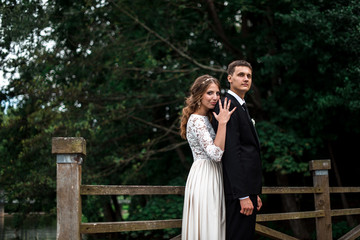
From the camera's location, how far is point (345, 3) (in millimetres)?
8227

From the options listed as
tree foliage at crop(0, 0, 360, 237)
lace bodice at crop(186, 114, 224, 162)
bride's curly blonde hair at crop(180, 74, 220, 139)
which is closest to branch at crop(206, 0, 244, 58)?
tree foliage at crop(0, 0, 360, 237)

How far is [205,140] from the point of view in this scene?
3.33 m

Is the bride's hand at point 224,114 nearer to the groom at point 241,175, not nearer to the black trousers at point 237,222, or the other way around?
the groom at point 241,175

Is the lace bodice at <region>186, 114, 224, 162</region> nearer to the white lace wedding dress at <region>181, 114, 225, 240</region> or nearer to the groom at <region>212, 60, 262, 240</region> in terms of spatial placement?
the white lace wedding dress at <region>181, 114, 225, 240</region>

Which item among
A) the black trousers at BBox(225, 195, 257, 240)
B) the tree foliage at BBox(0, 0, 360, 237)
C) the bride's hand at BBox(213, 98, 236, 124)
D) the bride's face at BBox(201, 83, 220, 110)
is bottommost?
the black trousers at BBox(225, 195, 257, 240)

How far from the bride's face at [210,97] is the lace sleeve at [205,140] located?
5.5 inches

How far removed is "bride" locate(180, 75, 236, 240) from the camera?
10.8 ft

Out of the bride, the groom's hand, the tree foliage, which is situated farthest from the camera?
the tree foliage

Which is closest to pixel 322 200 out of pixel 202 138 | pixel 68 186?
pixel 202 138

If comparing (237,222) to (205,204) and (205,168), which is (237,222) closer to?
(205,204)

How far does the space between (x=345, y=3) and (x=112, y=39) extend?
16.9ft

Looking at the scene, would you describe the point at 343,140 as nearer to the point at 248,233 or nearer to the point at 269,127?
the point at 269,127

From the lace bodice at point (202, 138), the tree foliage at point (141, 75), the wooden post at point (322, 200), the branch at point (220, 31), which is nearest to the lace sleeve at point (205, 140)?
the lace bodice at point (202, 138)

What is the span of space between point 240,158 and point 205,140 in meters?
0.32
